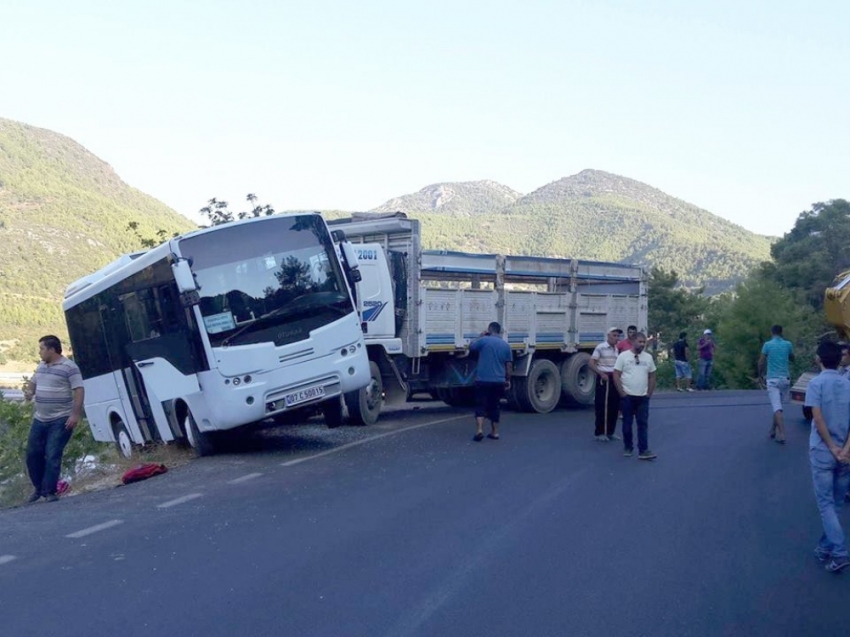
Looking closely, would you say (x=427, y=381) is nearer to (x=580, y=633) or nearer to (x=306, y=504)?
(x=306, y=504)

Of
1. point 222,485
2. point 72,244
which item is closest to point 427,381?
point 222,485

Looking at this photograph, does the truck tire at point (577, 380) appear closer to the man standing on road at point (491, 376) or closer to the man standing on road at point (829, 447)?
the man standing on road at point (491, 376)

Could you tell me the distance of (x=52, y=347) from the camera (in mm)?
10844

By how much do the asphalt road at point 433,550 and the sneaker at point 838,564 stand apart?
0.26 ft

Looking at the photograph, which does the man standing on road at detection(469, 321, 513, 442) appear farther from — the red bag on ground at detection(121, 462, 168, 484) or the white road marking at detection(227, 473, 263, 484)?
the red bag on ground at detection(121, 462, 168, 484)

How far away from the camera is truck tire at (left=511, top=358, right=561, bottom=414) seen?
1886cm

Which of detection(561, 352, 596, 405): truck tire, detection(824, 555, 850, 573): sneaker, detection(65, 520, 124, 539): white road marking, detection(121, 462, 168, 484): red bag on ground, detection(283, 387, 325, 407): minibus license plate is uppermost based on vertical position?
detection(283, 387, 325, 407): minibus license plate

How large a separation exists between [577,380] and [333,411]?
21.0ft

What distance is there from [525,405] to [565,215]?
395 ft

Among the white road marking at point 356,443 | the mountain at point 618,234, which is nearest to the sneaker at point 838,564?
the white road marking at point 356,443

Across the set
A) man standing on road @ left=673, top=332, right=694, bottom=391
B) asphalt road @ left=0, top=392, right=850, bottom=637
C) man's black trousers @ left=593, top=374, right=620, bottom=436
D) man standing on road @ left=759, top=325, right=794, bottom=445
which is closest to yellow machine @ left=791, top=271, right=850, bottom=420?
man standing on road @ left=759, top=325, right=794, bottom=445

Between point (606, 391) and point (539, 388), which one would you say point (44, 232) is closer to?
point (539, 388)

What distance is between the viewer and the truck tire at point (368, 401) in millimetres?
15984

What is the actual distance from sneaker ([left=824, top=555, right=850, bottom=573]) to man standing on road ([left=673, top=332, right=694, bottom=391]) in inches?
827
